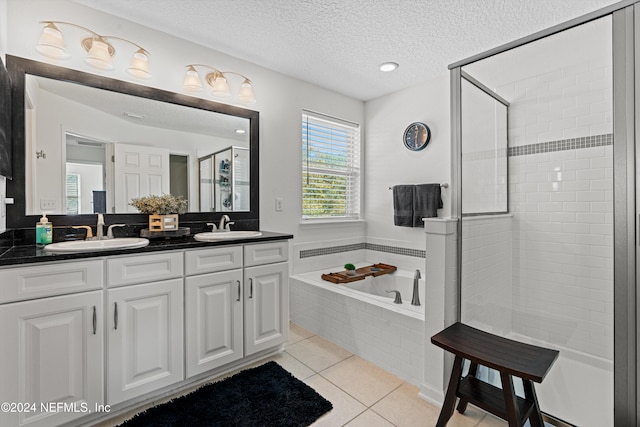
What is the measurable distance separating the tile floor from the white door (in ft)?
4.43

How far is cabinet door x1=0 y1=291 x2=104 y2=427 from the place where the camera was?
1.33 m

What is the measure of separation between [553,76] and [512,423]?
1.89 m

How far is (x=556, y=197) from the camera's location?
1818mm

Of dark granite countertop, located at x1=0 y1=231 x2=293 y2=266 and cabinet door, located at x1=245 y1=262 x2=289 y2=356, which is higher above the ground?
dark granite countertop, located at x1=0 y1=231 x2=293 y2=266

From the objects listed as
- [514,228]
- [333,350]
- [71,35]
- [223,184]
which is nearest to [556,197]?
[514,228]

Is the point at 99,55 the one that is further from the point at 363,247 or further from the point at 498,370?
the point at 363,247

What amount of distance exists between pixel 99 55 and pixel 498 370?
9.23ft

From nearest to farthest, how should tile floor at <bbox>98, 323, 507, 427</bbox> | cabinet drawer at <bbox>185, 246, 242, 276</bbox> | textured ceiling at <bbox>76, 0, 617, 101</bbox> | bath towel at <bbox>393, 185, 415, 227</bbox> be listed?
tile floor at <bbox>98, 323, 507, 427</bbox> < cabinet drawer at <bbox>185, 246, 242, 276</bbox> < textured ceiling at <bbox>76, 0, 617, 101</bbox> < bath towel at <bbox>393, 185, 415, 227</bbox>

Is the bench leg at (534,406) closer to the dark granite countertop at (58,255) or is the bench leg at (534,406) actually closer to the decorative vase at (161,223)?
the dark granite countertop at (58,255)

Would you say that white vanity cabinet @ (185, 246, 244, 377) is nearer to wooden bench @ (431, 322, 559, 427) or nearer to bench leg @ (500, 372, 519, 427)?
wooden bench @ (431, 322, 559, 427)

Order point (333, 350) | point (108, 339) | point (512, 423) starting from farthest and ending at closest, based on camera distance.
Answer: point (333, 350), point (108, 339), point (512, 423)

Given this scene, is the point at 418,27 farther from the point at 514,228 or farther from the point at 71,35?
the point at 71,35

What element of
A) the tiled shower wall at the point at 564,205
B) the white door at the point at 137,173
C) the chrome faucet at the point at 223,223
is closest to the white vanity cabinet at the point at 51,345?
the white door at the point at 137,173

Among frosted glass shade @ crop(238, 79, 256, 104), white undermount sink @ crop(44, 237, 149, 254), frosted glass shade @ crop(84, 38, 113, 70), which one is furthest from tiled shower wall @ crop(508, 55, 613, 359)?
frosted glass shade @ crop(84, 38, 113, 70)
